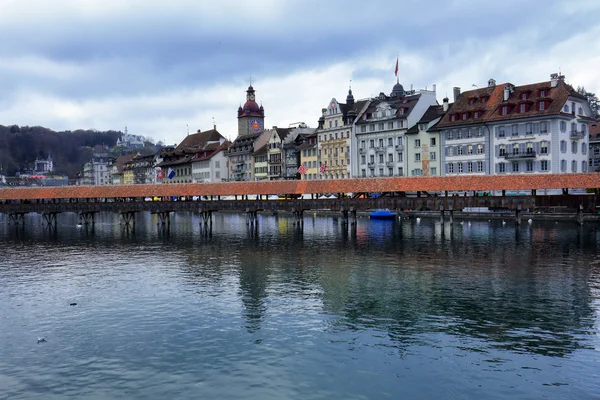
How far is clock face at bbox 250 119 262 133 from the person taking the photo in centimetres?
13750

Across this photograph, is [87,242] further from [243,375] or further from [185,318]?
[243,375]

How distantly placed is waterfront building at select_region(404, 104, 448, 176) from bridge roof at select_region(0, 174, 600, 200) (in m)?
22.8

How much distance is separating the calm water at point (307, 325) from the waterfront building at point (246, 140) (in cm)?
7936

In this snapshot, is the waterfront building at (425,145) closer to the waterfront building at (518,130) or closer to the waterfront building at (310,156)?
the waterfront building at (518,130)

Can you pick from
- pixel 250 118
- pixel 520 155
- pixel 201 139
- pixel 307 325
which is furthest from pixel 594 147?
pixel 201 139

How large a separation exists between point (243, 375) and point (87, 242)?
1653 inches

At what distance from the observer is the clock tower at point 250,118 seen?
13825 centimetres

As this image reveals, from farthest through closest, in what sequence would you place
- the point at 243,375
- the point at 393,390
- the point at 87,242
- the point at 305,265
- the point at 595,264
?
1. the point at 87,242
2. the point at 305,265
3. the point at 595,264
4. the point at 243,375
5. the point at 393,390

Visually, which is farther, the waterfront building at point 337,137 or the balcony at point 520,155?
the waterfront building at point 337,137

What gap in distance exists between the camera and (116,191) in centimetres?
7262

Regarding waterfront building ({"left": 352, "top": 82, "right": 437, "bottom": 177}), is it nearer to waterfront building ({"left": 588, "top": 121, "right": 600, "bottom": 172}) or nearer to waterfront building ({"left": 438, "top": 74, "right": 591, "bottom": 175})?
waterfront building ({"left": 438, "top": 74, "right": 591, "bottom": 175})

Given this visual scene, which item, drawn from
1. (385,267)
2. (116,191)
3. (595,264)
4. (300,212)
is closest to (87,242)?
(116,191)

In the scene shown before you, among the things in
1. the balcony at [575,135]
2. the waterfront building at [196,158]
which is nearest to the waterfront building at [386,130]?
the balcony at [575,135]

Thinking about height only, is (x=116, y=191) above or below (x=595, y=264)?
above
